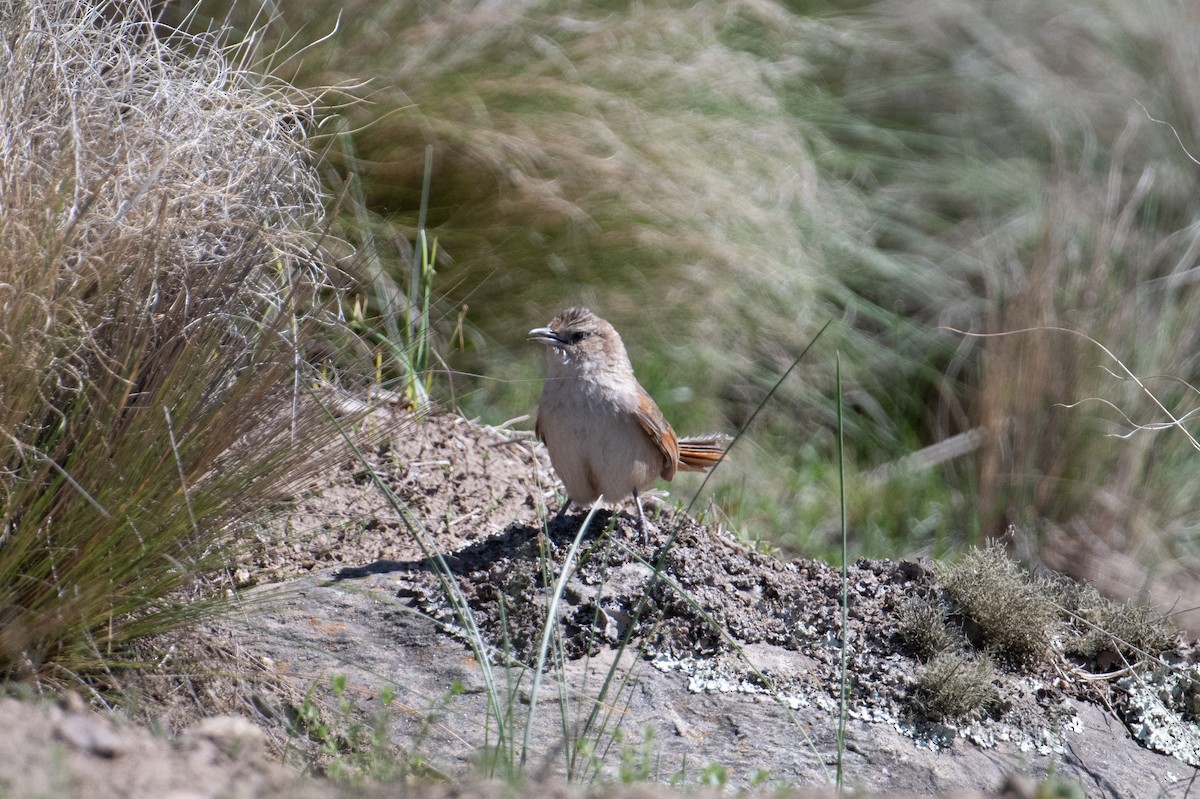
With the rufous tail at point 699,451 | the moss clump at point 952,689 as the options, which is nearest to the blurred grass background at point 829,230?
the rufous tail at point 699,451

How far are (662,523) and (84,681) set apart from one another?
1.99 m

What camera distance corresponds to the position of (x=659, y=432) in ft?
14.6

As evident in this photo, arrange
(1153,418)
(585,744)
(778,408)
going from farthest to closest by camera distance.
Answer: (778,408), (1153,418), (585,744)

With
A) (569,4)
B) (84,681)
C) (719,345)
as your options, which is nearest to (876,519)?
(719,345)

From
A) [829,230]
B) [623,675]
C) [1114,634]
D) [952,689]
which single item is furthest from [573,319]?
[829,230]

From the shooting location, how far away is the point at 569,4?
668 centimetres

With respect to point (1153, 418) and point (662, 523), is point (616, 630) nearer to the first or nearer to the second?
point (662, 523)

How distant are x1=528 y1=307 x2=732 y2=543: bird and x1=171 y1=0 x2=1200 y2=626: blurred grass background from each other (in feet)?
→ 3.02

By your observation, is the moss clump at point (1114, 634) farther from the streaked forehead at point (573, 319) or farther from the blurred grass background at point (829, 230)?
the streaked forehead at point (573, 319)

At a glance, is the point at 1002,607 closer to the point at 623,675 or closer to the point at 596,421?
the point at 623,675

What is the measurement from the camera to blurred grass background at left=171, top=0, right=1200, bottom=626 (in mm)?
6070

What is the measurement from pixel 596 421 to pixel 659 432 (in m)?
0.26

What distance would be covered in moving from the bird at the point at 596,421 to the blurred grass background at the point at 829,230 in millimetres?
922

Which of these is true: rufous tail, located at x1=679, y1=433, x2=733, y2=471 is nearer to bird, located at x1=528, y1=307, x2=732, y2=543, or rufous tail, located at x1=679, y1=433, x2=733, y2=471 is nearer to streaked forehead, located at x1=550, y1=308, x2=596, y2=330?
bird, located at x1=528, y1=307, x2=732, y2=543
